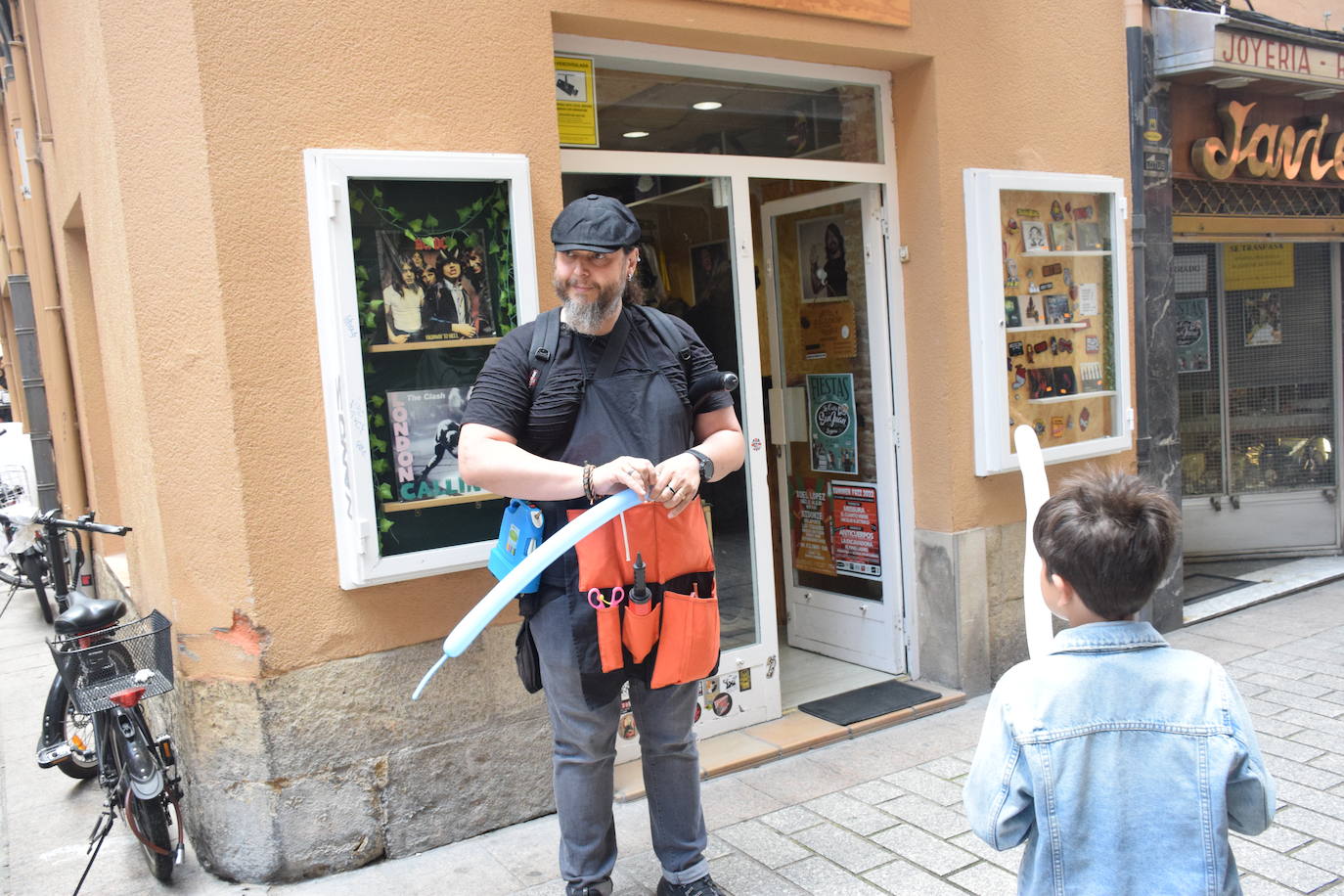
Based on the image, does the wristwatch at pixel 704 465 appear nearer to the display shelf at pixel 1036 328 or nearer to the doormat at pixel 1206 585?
the display shelf at pixel 1036 328

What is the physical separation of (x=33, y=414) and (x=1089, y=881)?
7982 mm

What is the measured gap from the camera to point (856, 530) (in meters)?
5.34

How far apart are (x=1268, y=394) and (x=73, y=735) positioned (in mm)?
7552

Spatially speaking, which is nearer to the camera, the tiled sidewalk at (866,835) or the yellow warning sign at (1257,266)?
the tiled sidewalk at (866,835)

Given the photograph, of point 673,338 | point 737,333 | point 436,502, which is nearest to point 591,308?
point 673,338

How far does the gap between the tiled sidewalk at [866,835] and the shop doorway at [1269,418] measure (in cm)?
303

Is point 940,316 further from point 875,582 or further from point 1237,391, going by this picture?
point 1237,391

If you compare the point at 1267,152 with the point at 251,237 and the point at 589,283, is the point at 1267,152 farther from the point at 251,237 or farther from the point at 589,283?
the point at 251,237

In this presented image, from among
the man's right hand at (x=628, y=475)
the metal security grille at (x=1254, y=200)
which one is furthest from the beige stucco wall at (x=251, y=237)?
Answer: the metal security grille at (x=1254, y=200)

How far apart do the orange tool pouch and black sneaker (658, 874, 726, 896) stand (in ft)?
2.09

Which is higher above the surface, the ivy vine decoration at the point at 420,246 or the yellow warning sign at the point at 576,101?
the yellow warning sign at the point at 576,101

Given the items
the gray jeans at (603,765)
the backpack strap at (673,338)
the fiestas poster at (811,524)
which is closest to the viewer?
the gray jeans at (603,765)

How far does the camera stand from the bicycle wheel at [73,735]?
4320 mm

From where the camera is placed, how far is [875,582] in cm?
526
